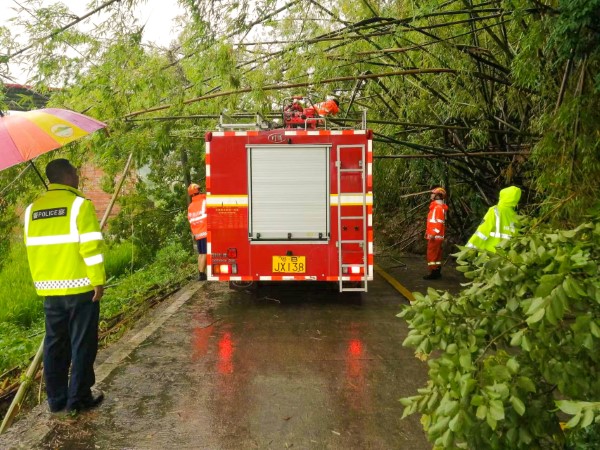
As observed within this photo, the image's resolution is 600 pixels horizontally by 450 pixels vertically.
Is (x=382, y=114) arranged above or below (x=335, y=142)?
above

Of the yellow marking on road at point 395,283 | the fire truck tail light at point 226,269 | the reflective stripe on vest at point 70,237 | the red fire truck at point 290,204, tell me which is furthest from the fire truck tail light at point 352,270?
the reflective stripe on vest at point 70,237

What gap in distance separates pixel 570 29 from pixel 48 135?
423cm

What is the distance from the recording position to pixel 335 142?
7367mm

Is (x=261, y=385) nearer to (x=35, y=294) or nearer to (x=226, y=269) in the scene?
(x=226, y=269)

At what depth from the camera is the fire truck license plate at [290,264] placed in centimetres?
752

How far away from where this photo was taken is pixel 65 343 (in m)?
4.25

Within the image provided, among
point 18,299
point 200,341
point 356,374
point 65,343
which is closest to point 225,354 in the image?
point 200,341

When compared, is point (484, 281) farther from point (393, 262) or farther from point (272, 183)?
point (393, 262)

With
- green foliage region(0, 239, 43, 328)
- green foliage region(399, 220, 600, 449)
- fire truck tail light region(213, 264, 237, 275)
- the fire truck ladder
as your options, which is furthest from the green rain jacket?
green foliage region(0, 239, 43, 328)

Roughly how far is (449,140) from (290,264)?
5015 millimetres

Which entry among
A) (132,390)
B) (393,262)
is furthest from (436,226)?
(132,390)

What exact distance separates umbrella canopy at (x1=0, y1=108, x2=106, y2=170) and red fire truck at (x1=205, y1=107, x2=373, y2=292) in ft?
10.3

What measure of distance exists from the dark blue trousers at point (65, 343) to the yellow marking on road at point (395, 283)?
4.79 metres

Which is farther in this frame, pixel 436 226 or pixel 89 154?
pixel 436 226
